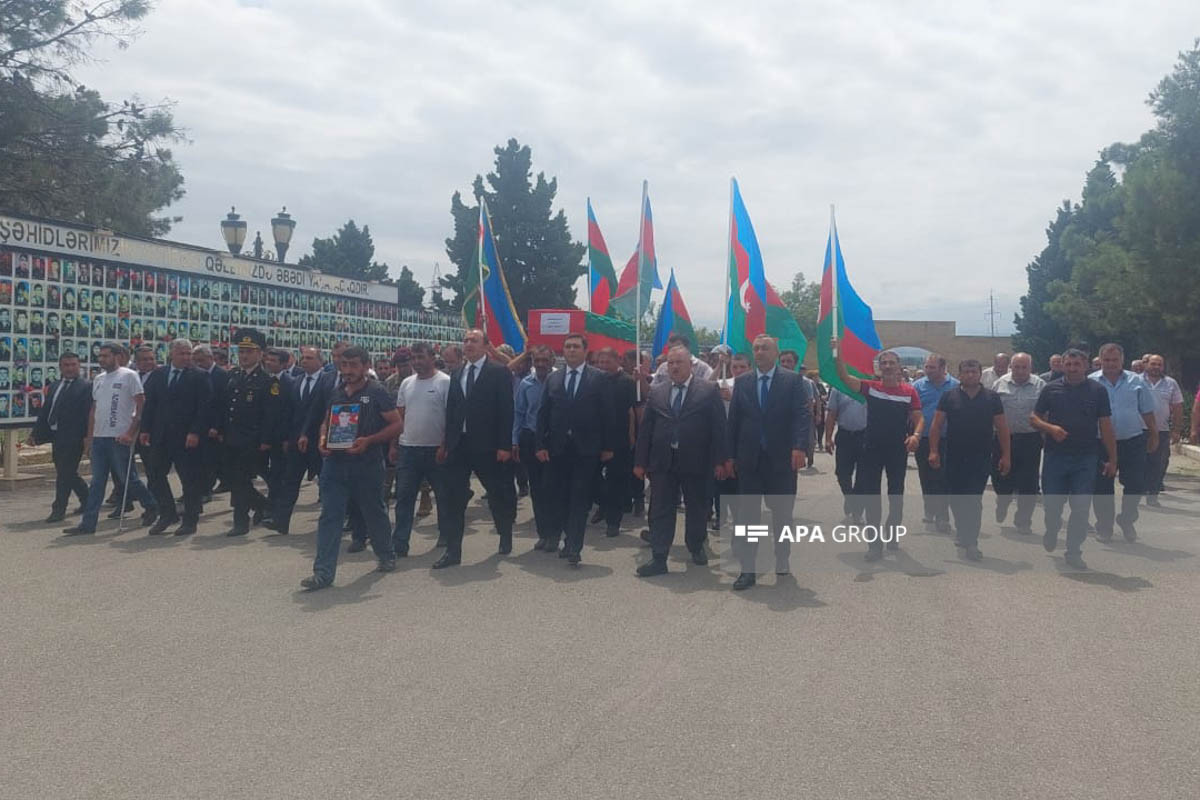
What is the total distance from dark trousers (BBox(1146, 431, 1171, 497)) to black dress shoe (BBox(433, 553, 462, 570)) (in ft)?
28.8

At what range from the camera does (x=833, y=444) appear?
11828 millimetres

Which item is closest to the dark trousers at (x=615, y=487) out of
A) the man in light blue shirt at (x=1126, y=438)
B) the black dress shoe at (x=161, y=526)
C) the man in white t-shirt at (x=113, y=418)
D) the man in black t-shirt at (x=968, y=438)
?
the man in black t-shirt at (x=968, y=438)

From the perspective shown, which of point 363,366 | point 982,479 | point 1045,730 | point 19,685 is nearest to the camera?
point 1045,730

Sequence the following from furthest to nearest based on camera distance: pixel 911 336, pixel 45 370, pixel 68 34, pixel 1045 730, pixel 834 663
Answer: pixel 911 336, pixel 68 34, pixel 45 370, pixel 834 663, pixel 1045 730

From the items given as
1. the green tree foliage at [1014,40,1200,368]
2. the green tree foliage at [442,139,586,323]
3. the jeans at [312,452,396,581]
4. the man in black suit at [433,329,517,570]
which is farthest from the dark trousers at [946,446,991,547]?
the green tree foliage at [442,139,586,323]

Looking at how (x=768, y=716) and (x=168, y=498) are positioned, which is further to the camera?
(x=168, y=498)

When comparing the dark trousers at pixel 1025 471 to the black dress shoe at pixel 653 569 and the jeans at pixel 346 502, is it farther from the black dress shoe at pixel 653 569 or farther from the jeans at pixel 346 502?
the jeans at pixel 346 502

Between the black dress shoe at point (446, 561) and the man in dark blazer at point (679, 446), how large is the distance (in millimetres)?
1586

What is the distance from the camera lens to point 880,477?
9.83 m

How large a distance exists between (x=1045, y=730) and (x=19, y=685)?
202 inches

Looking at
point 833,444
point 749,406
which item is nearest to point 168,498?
point 749,406

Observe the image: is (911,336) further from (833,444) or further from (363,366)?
(363,366)

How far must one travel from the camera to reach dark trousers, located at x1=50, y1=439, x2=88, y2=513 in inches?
451

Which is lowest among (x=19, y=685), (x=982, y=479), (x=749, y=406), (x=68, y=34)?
(x=19, y=685)
